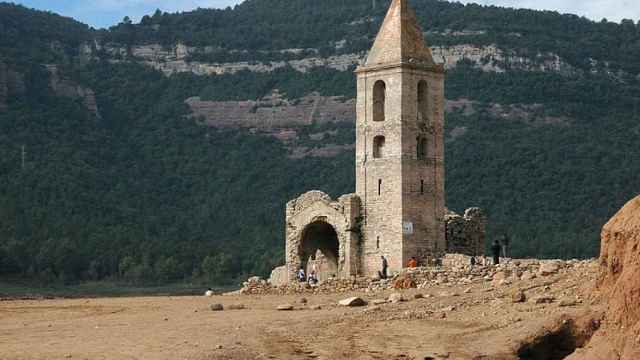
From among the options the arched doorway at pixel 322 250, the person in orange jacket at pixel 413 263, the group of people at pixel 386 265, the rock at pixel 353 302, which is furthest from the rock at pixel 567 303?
the arched doorway at pixel 322 250

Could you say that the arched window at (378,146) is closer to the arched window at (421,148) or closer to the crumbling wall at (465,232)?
the arched window at (421,148)

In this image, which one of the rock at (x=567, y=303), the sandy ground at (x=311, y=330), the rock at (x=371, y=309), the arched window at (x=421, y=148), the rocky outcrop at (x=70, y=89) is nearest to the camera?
the sandy ground at (x=311, y=330)

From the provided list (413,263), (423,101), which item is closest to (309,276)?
(413,263)

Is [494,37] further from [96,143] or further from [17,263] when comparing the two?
[17,263]

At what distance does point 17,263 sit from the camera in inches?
2522

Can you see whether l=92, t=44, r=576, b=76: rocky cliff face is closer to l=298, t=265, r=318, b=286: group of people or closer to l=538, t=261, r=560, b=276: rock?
l=298, t=265, r=318, b=286: group of people

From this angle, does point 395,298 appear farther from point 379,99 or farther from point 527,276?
point 379,99

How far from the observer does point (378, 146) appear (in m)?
44.6

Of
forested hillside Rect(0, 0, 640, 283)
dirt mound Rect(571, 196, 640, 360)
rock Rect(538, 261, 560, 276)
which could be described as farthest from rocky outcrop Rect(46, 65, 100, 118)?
dirt mound Rect(571, 196, 640, 360)

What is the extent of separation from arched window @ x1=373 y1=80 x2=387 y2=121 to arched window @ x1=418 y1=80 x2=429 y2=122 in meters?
1.10

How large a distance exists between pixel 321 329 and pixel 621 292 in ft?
23.0

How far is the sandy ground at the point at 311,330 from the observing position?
78.5 ft

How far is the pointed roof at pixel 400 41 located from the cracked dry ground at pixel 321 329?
11.9 m

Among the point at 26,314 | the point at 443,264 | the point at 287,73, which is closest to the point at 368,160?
the point at 443,264
